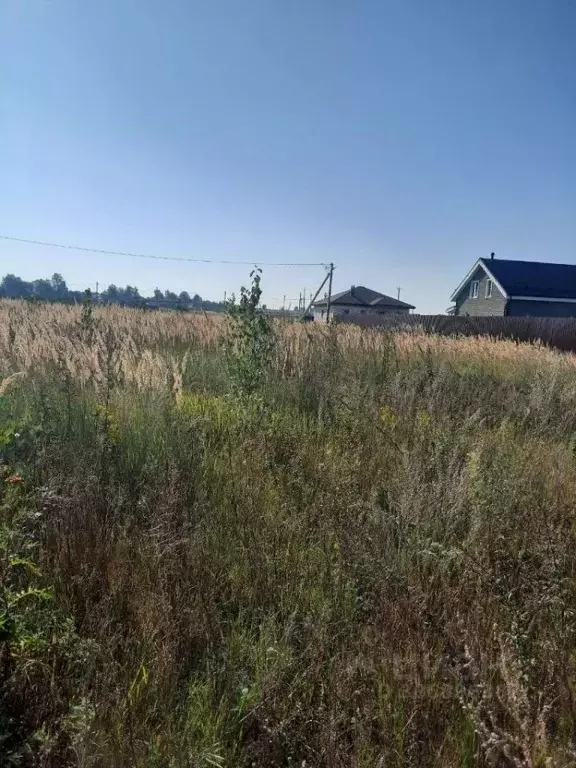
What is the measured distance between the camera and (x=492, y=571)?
2373 mm

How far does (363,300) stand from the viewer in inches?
1914

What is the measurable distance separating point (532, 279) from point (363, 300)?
18799 millimetres

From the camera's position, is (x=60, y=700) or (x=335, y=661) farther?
(x=335, y=661)

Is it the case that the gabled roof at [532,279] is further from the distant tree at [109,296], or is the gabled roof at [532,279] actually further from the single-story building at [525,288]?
the distant tree at [109,296]

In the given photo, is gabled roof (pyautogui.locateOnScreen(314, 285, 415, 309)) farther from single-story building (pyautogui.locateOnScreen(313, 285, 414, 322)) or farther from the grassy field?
the grassy field

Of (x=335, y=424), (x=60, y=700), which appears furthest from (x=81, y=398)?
(x=60, y=700)

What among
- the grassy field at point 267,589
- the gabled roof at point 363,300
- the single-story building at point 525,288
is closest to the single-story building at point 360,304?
the gabled roof at point 363,300

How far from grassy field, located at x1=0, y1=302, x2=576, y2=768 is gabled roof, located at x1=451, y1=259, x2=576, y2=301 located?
30.9m

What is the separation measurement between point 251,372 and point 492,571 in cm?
292

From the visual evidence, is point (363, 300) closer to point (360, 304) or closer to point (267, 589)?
point (360, 304)

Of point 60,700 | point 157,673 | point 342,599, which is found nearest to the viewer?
point 60,700

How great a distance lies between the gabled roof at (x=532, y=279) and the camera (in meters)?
31.1

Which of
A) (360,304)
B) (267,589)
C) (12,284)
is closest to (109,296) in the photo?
(360,304)

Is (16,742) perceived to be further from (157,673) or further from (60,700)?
(157,673)
